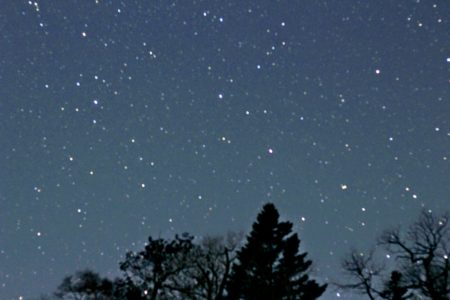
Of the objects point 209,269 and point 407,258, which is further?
point 209,269

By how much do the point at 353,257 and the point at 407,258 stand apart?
3544 mm

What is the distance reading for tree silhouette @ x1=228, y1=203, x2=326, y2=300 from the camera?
29625 millimetres

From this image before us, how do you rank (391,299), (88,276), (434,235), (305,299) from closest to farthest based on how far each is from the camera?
1. (434,235)
2. (391,299)
3. (305,299)
4. (88,276)

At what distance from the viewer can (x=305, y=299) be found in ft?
106

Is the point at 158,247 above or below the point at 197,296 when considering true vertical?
above

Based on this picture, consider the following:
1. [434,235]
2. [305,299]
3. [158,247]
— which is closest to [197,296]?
[158,247]

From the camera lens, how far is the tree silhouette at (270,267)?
29.6 m

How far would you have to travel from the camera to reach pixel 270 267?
31859 mm

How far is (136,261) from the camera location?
31812mm

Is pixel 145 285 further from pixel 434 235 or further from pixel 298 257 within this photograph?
pixel 434 235

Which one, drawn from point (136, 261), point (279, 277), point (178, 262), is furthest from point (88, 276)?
point (279, 277)

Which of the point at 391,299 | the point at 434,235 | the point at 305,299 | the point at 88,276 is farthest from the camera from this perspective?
the point at 88,276

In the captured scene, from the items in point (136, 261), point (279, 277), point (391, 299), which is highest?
point (136, 261)

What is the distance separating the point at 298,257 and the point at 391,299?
659 centimetres
